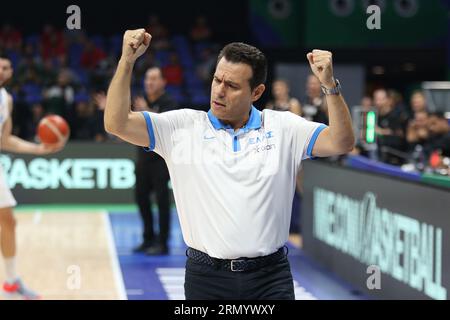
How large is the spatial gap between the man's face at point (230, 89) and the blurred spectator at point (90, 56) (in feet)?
58.2

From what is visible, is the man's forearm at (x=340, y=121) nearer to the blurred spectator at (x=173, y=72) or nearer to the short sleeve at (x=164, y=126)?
the short sleeve at (x=164, y=126)

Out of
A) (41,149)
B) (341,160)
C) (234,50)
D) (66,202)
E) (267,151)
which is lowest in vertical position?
(66,202)

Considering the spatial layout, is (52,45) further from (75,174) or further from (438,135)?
(438,135)

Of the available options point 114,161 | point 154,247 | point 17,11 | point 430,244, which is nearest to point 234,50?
point 430,244

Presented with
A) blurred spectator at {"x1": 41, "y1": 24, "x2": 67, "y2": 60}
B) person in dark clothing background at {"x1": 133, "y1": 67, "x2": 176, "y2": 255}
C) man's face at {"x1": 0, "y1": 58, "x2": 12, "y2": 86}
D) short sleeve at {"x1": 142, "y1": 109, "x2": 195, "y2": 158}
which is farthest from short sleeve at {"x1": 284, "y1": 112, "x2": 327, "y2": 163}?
blurred spectator at {"x1": 41, "y1": 24, "x2": 67, "y2": 60}

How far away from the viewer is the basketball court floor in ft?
28.9

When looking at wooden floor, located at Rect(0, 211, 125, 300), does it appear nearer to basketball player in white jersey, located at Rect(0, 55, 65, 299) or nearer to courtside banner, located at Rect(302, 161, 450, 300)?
basketball player in white jersey, located at Rect(0, 55, 65, 299)

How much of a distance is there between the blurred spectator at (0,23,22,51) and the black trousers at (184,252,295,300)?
18.5m

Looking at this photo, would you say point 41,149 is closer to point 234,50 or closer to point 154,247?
point 154,247

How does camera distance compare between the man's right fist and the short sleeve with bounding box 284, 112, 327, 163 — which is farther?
the short sleeve with bounding box 284, 112, 327, 163

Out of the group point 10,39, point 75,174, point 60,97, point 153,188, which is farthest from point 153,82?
point 10,39

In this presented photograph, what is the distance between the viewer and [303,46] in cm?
2272

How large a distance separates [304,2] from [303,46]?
1.14 metres
